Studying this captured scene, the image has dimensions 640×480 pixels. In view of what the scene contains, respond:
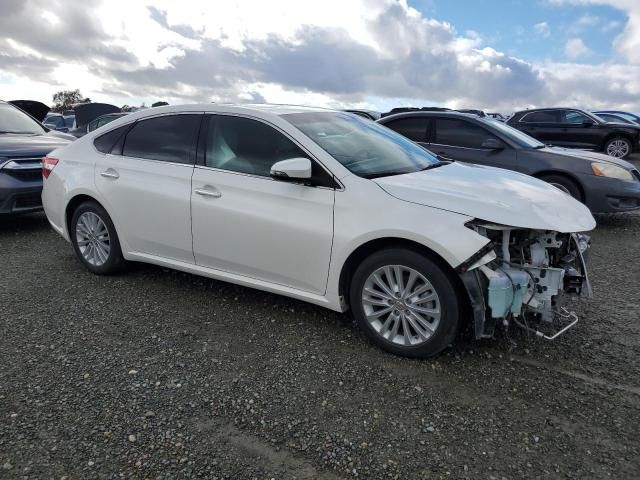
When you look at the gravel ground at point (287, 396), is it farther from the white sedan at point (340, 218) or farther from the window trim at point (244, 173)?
the window trim at point (244, 173)

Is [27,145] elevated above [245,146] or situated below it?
below

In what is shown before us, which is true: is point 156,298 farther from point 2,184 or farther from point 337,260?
point 2,184

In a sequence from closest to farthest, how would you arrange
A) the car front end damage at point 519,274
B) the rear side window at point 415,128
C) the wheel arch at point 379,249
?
the car front end damage at point 519,274 < the wheel arch at point 379,249 < the rear side window at point 415,128

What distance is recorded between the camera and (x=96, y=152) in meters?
4.61

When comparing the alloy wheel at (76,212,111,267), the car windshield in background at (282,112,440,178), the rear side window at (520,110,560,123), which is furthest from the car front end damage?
the rear side window at (520,110,560,123)

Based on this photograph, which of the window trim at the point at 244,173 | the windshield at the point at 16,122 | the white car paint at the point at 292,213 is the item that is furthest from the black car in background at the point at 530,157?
the windshield at the point at 16,122

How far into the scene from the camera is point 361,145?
3840 mm

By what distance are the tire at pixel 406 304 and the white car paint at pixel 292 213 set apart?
127mm

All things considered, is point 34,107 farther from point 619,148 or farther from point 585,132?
point 619,148

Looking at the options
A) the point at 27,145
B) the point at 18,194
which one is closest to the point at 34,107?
the point at 27,145

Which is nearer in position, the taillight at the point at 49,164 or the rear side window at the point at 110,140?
the rear side window at the point at 110,140

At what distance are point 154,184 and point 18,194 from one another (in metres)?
3.10

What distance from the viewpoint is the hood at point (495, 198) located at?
117 inches

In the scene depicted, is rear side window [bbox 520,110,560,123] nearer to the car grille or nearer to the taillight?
the car grille
